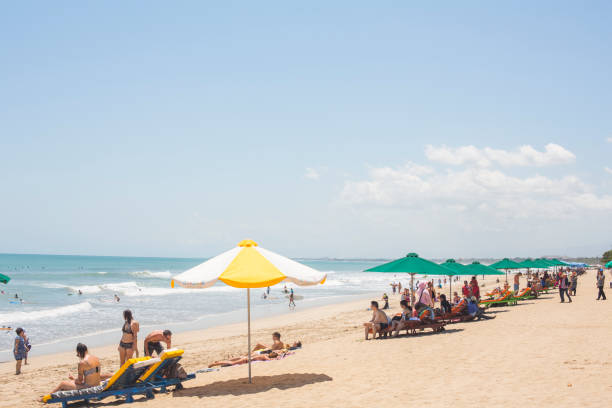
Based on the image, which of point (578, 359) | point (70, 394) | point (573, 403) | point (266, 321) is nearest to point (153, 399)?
point (70, 394)

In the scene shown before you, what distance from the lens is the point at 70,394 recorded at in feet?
24.7

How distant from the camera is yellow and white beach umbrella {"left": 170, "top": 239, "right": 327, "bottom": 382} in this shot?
7.23 meters

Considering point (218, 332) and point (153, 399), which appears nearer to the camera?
point (153, 399)

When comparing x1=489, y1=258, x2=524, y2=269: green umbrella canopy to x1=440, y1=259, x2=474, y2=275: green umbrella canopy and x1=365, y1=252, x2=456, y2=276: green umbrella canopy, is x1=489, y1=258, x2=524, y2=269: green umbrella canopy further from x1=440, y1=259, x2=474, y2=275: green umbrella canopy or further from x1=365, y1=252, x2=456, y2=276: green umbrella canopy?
x1=365, y1=252, x2=456, y2=276: green umbrella canopy

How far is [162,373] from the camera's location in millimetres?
8281

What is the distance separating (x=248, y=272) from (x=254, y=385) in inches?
85.5

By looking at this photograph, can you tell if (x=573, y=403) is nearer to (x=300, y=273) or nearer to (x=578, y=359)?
(x=578, y=359)

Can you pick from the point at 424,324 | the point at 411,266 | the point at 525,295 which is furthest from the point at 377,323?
the point at 525,295

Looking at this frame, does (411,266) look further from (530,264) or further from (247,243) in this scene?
(530,264)

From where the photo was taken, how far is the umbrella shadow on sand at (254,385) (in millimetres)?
7832

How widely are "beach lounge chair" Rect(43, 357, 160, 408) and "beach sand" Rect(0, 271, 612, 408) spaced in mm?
311

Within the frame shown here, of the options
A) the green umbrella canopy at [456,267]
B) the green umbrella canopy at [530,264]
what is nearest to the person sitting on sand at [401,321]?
the green umbrella canopy at [456,267]

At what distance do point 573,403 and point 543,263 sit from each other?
25661mm

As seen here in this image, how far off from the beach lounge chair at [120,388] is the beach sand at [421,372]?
1.02 ft
